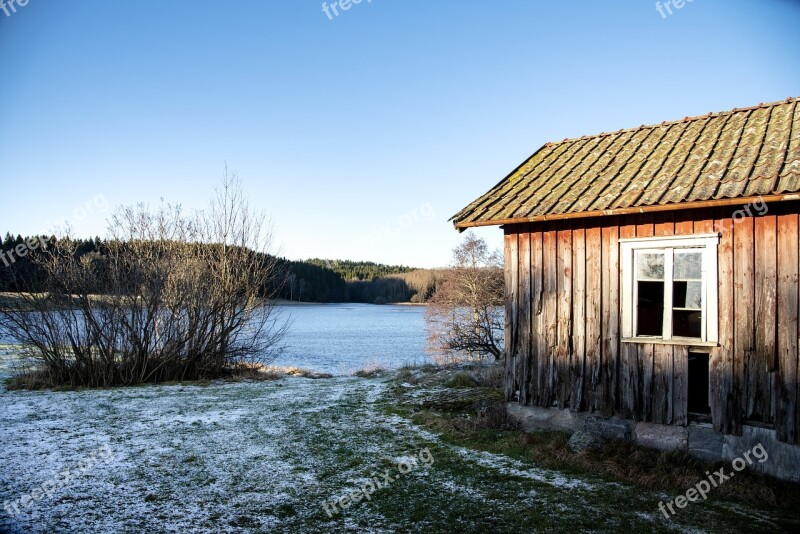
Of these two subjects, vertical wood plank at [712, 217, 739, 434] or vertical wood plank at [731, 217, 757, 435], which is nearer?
vertical wood plank at [731, 217, 757, 435]

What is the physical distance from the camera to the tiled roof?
22.1 ft

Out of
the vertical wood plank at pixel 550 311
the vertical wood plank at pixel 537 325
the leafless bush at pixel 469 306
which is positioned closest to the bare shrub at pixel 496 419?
the vertical wood plank at pixel 537 325

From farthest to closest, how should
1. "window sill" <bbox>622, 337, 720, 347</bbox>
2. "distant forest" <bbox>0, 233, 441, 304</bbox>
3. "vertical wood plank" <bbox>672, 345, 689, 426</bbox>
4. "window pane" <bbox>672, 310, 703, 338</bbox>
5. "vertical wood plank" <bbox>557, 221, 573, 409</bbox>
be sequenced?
"distant forest" <bbox>0, 233, 441, 304</bbox> → "window pane" <bbox>672, 310, 703, 338</bbox> → "vertical wood plank" <bbox>557, 221, 573, 409</bbox> → "vertical wood plank" <bbox>672, 345, 689, 426</bbox> → "window sill" <bbox>622, 337, 720, 347</bbox>

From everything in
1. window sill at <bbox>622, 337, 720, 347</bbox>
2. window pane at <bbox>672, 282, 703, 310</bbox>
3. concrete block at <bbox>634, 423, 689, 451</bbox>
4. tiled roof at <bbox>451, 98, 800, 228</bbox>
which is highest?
tiled roof at <bbox>451, 98, 800, 228</bbox>

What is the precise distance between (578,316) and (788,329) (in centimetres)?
260

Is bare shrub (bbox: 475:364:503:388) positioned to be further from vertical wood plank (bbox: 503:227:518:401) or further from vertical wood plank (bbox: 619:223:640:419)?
vertical wood plank (bbox: 619:223:640:419)

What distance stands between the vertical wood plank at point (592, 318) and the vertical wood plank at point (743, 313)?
5.69ft

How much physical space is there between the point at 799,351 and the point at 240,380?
489 inches

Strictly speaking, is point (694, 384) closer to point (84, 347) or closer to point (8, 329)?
point (84, 347)

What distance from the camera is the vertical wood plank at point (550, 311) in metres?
8.27

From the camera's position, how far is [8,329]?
12.9 metres

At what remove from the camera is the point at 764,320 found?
6492 millimetres

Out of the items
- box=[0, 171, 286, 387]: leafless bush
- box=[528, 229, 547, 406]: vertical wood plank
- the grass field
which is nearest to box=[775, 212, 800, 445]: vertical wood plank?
the grass field

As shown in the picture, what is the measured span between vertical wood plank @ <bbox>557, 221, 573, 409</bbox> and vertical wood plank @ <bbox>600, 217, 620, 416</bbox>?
1.70 feet
